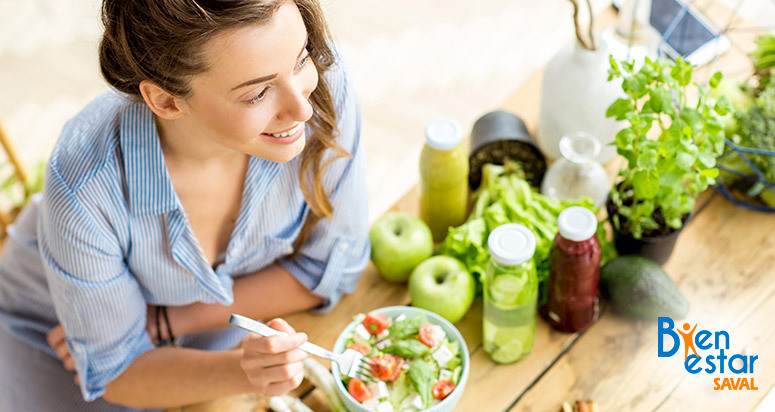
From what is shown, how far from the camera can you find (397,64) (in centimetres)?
285

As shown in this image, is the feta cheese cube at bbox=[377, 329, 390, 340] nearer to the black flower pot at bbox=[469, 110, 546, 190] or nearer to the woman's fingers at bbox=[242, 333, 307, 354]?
the woman's fingers at bbox=[242, 333, 307, 354]

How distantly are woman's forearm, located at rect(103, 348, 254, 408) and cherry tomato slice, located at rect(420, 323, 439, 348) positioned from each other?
30 cm

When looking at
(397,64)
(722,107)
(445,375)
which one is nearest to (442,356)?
(445,375)

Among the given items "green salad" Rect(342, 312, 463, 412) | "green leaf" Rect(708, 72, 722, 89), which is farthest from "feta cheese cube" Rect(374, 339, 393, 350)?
"green leaf" Rect(708, 72, 722, 89)

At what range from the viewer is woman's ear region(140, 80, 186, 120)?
3.47ft

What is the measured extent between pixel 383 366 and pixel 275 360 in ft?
0.55

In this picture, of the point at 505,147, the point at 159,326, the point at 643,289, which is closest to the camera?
the point at 643,289

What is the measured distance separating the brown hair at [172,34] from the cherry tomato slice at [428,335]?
44 cm

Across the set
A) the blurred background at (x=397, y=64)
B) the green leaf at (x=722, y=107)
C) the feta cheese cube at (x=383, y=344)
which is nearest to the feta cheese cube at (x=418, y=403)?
the feta cheese cube at (x=383, y=344)

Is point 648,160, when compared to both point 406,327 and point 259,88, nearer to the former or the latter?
point 406,327

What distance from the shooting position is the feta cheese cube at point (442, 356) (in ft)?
4.03

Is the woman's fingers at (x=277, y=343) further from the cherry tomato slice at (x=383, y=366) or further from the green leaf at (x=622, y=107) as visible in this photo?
the green leaf at (x=622, y=107)

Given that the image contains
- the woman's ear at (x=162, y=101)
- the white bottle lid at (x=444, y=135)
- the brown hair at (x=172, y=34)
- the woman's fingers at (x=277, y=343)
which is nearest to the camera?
the brown hair at (x=172, y=34)

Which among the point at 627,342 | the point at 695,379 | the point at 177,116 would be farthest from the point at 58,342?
the point at 695,379
